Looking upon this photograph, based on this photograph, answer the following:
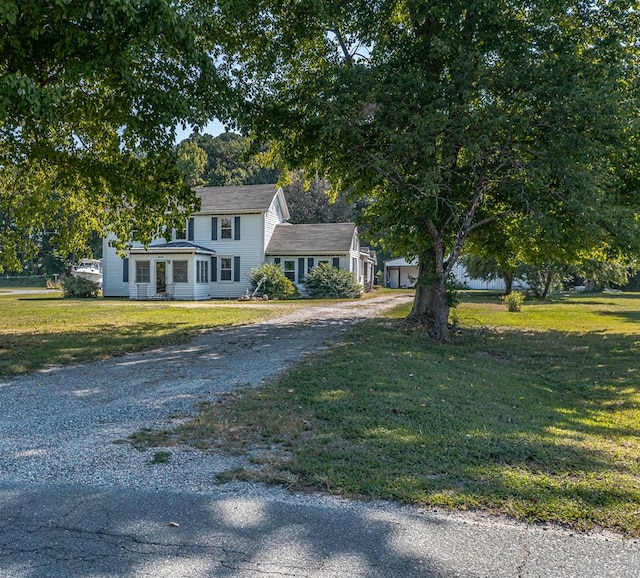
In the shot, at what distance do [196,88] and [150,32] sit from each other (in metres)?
2.77

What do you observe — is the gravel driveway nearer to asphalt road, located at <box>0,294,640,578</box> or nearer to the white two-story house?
asphalt road, located at <box>0,294,640,578</box>

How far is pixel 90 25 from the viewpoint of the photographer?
7441 mm

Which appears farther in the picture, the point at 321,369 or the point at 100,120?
the point at 100,120

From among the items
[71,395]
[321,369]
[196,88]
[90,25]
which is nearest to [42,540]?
[71,395]

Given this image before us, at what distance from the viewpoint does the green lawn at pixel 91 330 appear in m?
9.14

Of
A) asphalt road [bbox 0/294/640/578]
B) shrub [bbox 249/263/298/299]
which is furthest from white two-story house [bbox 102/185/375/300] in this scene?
asphalt road [bbox 0/294/640/578]

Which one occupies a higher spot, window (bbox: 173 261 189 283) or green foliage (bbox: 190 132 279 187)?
green foliage (bbox: 190 132 279 187)

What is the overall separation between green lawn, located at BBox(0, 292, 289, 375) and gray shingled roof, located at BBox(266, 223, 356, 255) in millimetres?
10736

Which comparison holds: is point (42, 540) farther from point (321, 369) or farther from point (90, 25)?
point (90, 25)

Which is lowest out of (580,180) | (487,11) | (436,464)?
(436,464)

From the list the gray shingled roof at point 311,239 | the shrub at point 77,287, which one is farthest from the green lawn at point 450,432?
the shrub at point 77,287

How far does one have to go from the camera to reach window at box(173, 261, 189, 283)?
27.4 meters

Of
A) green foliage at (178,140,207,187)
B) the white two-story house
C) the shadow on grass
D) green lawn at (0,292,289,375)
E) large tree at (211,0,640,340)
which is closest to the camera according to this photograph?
the shadow on grass

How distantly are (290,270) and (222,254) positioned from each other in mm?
4004
